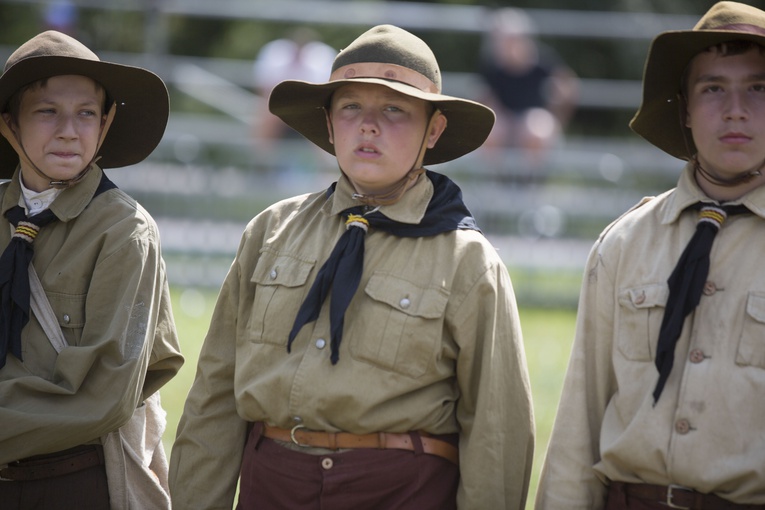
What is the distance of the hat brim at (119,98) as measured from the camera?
489 cm

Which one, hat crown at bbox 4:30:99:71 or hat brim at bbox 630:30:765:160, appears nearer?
hat brim at bbox 630:30:765:160

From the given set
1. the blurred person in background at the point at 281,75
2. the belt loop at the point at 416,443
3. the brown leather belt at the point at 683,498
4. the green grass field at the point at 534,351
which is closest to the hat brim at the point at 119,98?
the belt loop at the point at 416,443

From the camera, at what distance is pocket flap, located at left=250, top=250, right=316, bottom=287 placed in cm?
466

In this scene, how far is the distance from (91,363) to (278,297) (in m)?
0.73

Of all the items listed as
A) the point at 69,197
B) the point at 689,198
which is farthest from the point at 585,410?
the point at 69,197

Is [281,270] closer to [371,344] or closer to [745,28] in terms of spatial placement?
[371,344]

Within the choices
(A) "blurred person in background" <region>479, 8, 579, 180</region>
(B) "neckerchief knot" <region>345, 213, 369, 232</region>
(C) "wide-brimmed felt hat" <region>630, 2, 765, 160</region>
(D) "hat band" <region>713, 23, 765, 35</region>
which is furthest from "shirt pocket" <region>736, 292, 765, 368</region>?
(A) "blurred person in background" <region>479, 8, 579, 180</region>

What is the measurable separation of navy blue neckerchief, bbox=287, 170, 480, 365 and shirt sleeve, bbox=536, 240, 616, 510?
54cm

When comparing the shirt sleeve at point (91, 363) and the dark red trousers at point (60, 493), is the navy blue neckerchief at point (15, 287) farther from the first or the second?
the dark red trousers at point (60, 493)

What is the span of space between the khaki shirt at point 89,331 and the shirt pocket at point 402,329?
2.82 feet

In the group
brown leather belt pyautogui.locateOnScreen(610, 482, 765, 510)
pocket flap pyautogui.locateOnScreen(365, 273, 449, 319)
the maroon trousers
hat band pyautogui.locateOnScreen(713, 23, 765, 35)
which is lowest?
the maroon trousers

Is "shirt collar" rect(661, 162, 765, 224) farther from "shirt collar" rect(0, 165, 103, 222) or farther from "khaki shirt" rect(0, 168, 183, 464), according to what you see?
"shirt collar" rect(0, 165, 103, 222)

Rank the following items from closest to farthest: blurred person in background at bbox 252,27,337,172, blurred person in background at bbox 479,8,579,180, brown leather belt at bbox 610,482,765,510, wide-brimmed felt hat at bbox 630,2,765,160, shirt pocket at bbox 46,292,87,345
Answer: brown leather belt at bbox 610,482,765,510, wide-brimmed felt hat at bbox 630,2,765,160, shirt pocket at bbox 46,292,87,345, blurred person in background at bbox 252,27,337,172, blurred person in background at bbox 479,8,579,180

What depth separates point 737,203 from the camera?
4.29 meters
